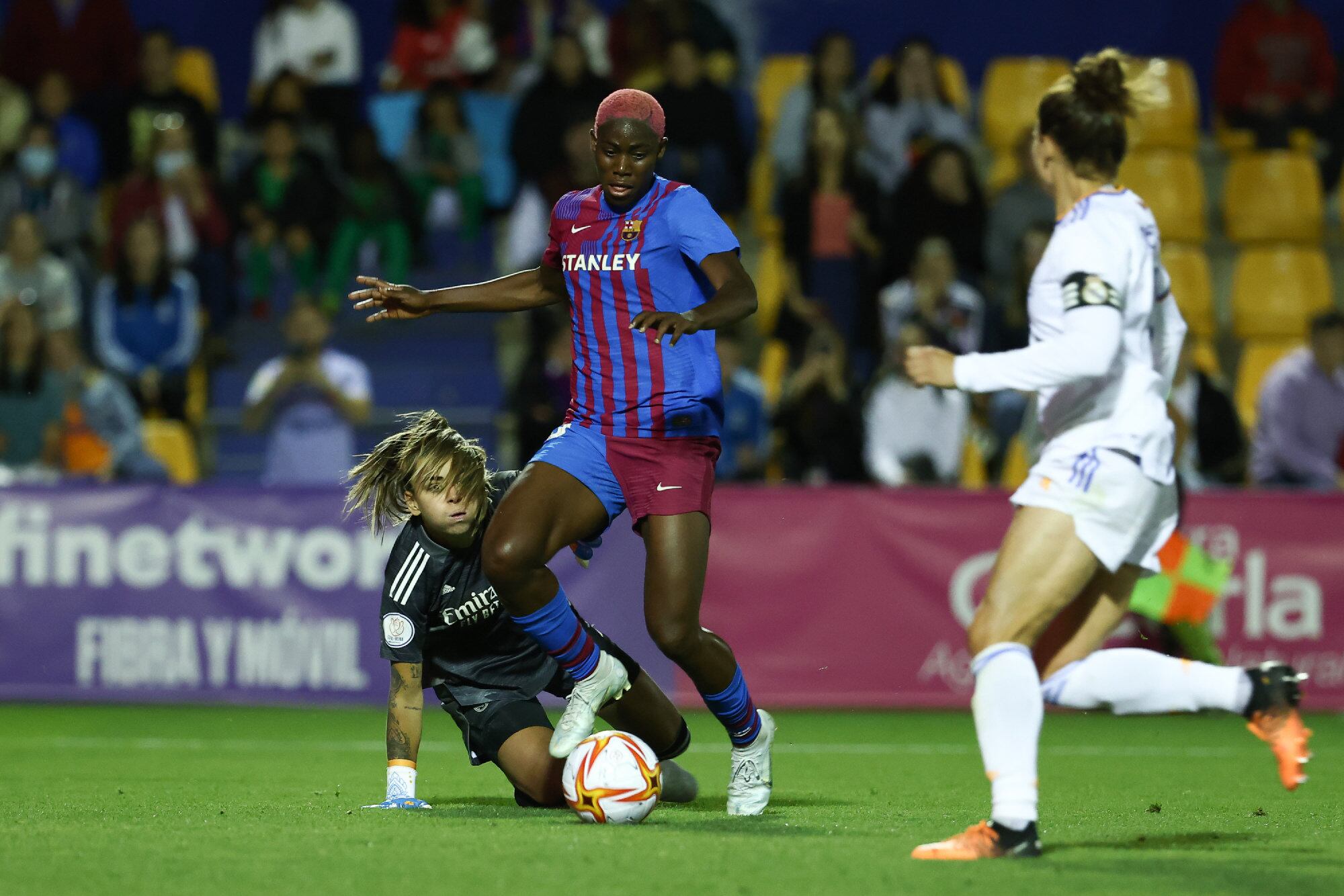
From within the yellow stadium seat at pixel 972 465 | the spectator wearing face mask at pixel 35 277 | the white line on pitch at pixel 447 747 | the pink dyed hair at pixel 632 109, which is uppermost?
the pink dyed hair at pixel 632 109

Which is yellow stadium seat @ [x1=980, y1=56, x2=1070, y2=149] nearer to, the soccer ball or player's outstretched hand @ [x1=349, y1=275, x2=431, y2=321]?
player's outstretched hand @ [x1=349, y1=275, x2=431, y2=321]

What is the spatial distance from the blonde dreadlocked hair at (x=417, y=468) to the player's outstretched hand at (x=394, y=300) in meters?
0.35

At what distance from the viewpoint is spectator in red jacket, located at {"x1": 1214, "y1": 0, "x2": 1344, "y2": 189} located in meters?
14.9

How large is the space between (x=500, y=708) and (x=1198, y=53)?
12.0 meters

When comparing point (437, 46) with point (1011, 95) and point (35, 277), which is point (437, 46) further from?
point (1011, 95)

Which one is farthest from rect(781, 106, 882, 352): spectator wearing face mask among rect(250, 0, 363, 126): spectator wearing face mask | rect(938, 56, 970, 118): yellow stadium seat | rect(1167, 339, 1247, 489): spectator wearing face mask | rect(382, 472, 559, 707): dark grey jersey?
rect(382, 472, 559, 707): dark grey jersey

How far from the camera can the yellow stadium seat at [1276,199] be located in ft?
48.9

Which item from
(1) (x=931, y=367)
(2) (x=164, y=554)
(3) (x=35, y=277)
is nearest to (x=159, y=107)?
(3) (x=35, y=277)

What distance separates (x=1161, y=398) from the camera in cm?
498

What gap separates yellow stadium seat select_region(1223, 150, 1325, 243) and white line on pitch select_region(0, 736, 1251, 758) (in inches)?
284

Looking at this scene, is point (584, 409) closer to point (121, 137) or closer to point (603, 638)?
point (603, 638)

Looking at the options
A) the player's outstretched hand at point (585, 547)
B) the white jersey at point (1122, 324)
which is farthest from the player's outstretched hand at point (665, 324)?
the player's outstretched hand at point (585, 547)

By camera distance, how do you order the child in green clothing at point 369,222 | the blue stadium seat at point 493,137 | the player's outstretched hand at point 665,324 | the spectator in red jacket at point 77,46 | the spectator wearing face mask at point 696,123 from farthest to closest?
the spectator in red jacket at point 77,46 < the blue stadium seat at point 493,137 < the child in green clothing at point 369,222 < the spectator wearing face mask at point 696,123 < the player's outstretched hand at point 665,324

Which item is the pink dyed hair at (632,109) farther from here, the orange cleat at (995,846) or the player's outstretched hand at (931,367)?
the orange cleat at (995,846)
